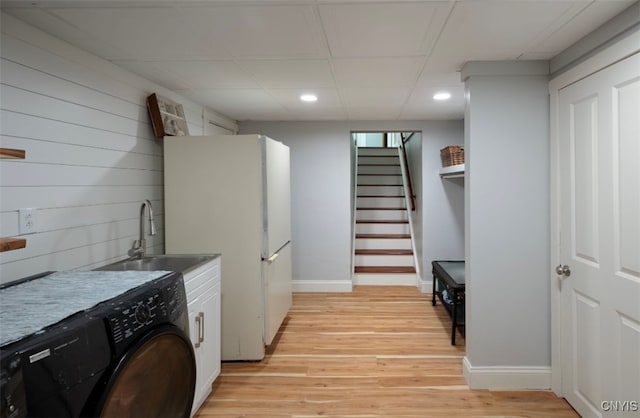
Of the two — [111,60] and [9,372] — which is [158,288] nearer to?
[9,372]

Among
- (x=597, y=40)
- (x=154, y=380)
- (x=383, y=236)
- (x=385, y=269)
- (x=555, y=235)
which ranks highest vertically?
(x=597, y=40)

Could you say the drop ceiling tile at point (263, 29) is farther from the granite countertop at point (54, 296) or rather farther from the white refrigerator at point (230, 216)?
the granite countertop at point (54, 296)

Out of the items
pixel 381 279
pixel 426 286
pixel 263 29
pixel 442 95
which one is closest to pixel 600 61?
pixel 442 95

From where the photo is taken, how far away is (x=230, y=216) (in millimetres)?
2766

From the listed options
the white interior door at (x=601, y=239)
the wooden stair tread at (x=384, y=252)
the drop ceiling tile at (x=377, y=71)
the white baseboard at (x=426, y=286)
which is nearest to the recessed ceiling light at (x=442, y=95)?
the drop ceiling tile at (x=377, y=71)

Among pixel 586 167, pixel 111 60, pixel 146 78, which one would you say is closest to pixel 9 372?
pixel 111 60

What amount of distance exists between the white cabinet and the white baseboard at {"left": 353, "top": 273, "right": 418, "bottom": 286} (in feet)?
9.13

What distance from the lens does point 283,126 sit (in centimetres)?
466

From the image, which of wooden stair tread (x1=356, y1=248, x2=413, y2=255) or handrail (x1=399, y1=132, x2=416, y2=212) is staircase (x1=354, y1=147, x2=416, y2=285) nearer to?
wooden stair tread (x1=356, y1=248, x2=413, y2=255)

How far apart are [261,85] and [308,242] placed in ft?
7.49

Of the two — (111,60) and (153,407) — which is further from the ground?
(111,60)

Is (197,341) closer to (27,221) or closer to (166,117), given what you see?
(27,221)

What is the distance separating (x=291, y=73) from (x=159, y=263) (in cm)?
157

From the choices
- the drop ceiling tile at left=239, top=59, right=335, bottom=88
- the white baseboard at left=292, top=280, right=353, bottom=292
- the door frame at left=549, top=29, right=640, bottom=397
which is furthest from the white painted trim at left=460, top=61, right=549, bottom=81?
the white baseboard at left=292, top=280, right=353, bottom=292
